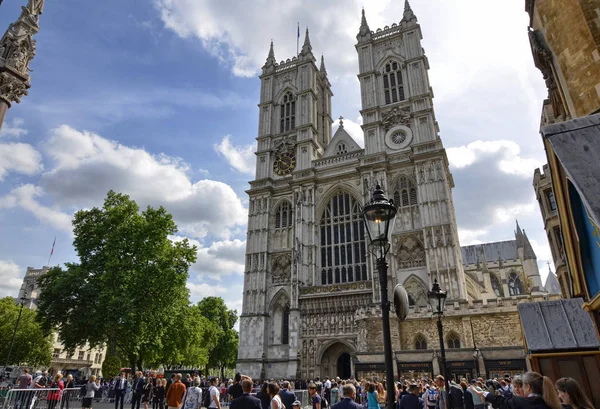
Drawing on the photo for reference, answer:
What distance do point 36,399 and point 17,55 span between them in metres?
9.37

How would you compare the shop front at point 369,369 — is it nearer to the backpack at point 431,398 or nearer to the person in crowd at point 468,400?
the backpack at point 431,398

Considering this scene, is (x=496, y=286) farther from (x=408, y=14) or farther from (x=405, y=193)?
(x=408, y=14)

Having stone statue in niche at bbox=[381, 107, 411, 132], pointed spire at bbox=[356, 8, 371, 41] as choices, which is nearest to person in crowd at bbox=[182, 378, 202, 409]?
stone statue in niche at bbox=[381, 107, 411, 132]

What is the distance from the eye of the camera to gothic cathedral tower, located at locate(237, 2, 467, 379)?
96.1ft

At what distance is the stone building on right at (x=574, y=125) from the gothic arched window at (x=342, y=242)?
20.8 meters

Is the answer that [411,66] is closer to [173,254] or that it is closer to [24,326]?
[173,254]

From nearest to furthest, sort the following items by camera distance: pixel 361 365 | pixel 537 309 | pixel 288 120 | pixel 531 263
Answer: pixel 537 309
pixel 361 365
pixel 288 120
pixel 531 263

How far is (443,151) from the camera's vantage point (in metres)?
31.4

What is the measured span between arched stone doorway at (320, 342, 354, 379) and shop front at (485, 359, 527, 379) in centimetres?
1229

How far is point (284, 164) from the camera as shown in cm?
3862

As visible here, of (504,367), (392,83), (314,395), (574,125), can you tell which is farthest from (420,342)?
(392,83)

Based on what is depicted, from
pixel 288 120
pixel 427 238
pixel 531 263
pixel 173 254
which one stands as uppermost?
pixel 288 120

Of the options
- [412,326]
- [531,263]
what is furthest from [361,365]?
[531,263]

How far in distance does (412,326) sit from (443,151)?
15.2 m
